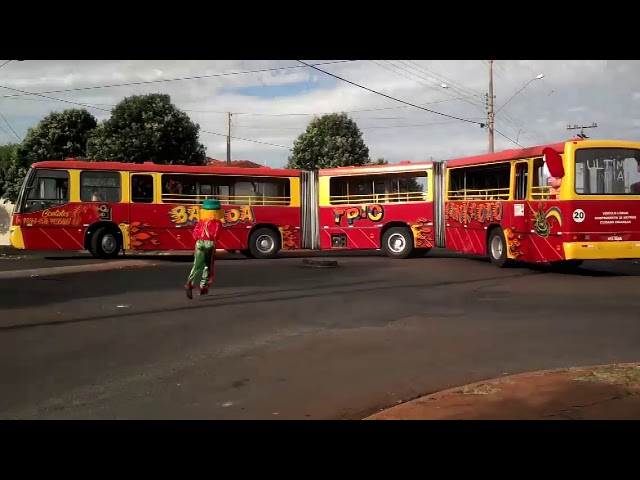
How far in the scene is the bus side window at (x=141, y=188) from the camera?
758 inches

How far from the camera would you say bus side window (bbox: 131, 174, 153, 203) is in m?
19.2

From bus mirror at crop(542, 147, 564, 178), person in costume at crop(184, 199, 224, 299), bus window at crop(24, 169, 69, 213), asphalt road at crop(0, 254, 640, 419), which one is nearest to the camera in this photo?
asphalt road at crop(0, 254, 640, 419)

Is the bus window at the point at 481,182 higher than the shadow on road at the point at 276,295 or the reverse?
higher

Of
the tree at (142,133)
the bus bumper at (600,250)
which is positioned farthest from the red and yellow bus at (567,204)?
the tree at (142,133)

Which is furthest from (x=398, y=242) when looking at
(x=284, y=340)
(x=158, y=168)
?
(x=284, y=340)

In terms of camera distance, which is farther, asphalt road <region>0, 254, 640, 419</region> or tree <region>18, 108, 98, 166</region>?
tree <region>18, 108, 98, 166</region>

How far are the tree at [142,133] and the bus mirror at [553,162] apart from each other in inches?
628

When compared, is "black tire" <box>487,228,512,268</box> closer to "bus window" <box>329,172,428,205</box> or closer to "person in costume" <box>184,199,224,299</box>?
"bus window" <box>329,172,428,205</box>

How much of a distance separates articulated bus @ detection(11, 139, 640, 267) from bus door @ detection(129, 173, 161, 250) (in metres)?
0.03

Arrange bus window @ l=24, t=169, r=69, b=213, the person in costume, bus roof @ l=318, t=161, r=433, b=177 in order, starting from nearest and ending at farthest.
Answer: the person in costume → bus window @ l=24, t=169, r=69, b=213 → bus roof @ l=318, t=161, r=433, b=177

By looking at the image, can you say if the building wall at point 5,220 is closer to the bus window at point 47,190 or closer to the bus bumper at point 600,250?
the bus window at point 47,190

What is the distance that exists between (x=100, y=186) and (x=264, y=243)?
5.00 meters

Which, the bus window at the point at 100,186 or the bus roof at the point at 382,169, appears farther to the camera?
the bus roof at the point at 382,169

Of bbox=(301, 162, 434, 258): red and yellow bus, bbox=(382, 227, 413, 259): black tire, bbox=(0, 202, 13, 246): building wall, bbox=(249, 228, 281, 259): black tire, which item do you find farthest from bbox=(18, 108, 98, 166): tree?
bbox=(382, 227, 413, 259): black tire
